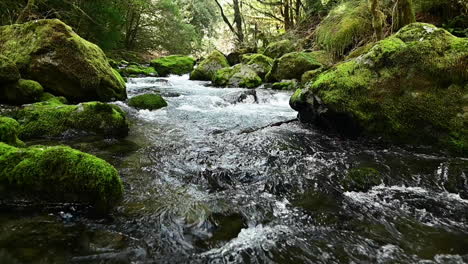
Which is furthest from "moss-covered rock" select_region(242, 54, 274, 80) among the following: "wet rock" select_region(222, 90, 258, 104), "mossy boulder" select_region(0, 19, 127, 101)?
"mossy boulder" select_region(0, 19, 127, 101)

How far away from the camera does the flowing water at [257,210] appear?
2.33 meters

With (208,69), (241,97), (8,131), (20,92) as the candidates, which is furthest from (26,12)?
(8,131)

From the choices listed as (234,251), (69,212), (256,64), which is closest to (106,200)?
(69,212)

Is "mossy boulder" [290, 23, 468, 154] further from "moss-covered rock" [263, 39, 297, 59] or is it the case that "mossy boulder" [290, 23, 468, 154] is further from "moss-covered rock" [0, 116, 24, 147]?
"moss-covered rock" [263, 39, 297, 59]

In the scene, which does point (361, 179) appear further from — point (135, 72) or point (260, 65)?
point (135, 72)

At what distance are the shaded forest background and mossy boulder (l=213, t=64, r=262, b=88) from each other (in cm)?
309

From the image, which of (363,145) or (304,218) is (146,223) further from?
(363,145)

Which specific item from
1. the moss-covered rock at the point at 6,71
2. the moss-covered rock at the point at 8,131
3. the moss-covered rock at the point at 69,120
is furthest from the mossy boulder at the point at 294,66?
the moss-covered rock at the point at 8,131

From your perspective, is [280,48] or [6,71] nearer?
[6,71]

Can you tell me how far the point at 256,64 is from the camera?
13.8 metres

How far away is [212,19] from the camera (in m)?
34.7

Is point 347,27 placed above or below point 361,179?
above

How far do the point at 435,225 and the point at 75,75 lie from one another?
24.6 feet

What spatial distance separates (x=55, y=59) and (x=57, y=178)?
5.54 m
